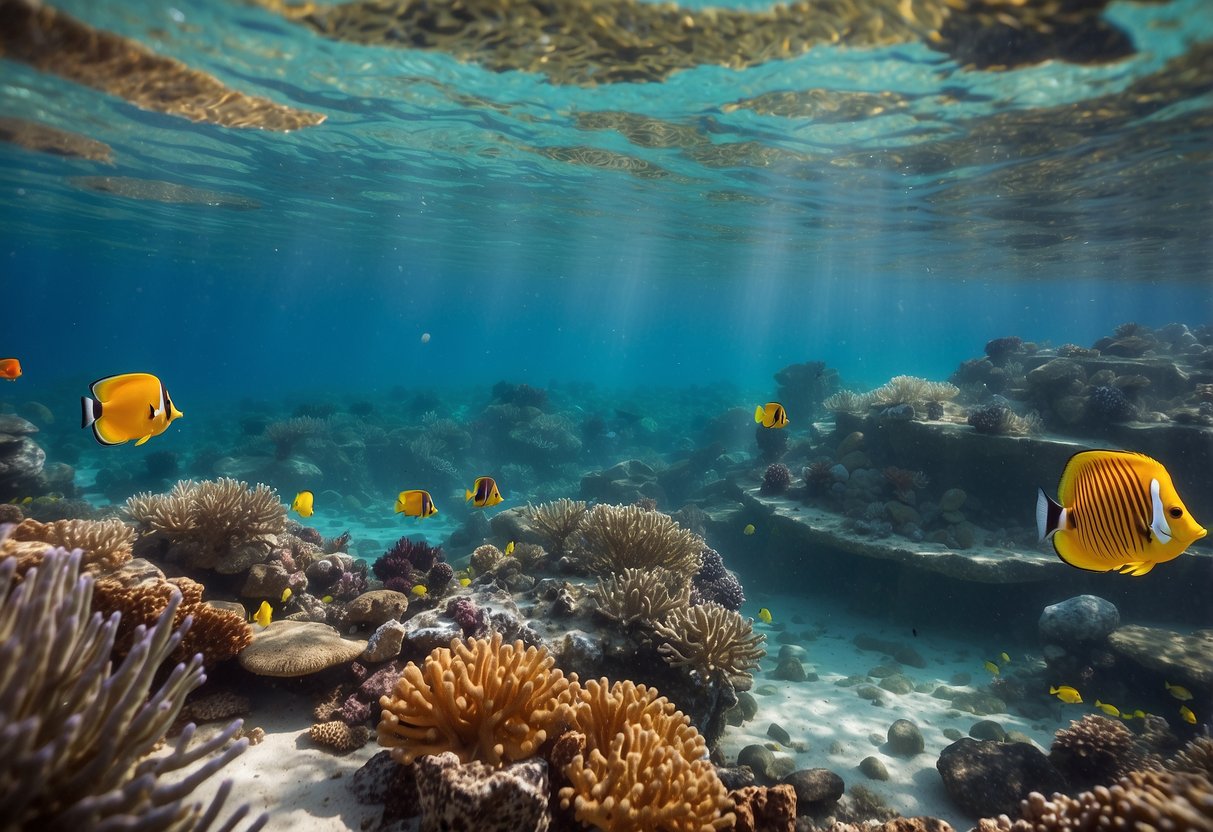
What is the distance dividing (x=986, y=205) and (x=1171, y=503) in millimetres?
21630

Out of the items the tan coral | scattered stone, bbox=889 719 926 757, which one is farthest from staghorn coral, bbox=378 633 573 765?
scattered stone, bbox=889 719 926 757

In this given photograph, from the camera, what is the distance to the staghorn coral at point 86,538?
197 inches

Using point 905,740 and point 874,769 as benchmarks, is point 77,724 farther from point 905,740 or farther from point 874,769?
point 905,740

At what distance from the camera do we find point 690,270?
44.5 metres

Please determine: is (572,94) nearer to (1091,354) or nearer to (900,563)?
(900,563)

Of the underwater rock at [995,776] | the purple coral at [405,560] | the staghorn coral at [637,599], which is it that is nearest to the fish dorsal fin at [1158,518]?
the staghorn coral at [637,599]

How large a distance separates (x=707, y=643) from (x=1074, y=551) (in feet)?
10.8

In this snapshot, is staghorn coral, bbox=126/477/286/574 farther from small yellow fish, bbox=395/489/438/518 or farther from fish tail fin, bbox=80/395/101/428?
fish tail fin, bbox=80/395/101/428

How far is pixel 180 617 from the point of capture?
428 centimetres

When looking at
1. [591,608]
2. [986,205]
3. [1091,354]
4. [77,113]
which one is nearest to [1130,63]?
[1091,354]

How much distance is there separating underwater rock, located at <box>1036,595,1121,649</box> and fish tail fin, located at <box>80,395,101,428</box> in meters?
12.4

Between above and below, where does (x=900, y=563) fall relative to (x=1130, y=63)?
below

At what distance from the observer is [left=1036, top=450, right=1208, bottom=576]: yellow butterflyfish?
2.75m

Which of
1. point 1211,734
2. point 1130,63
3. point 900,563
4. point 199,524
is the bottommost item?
point 900,563
